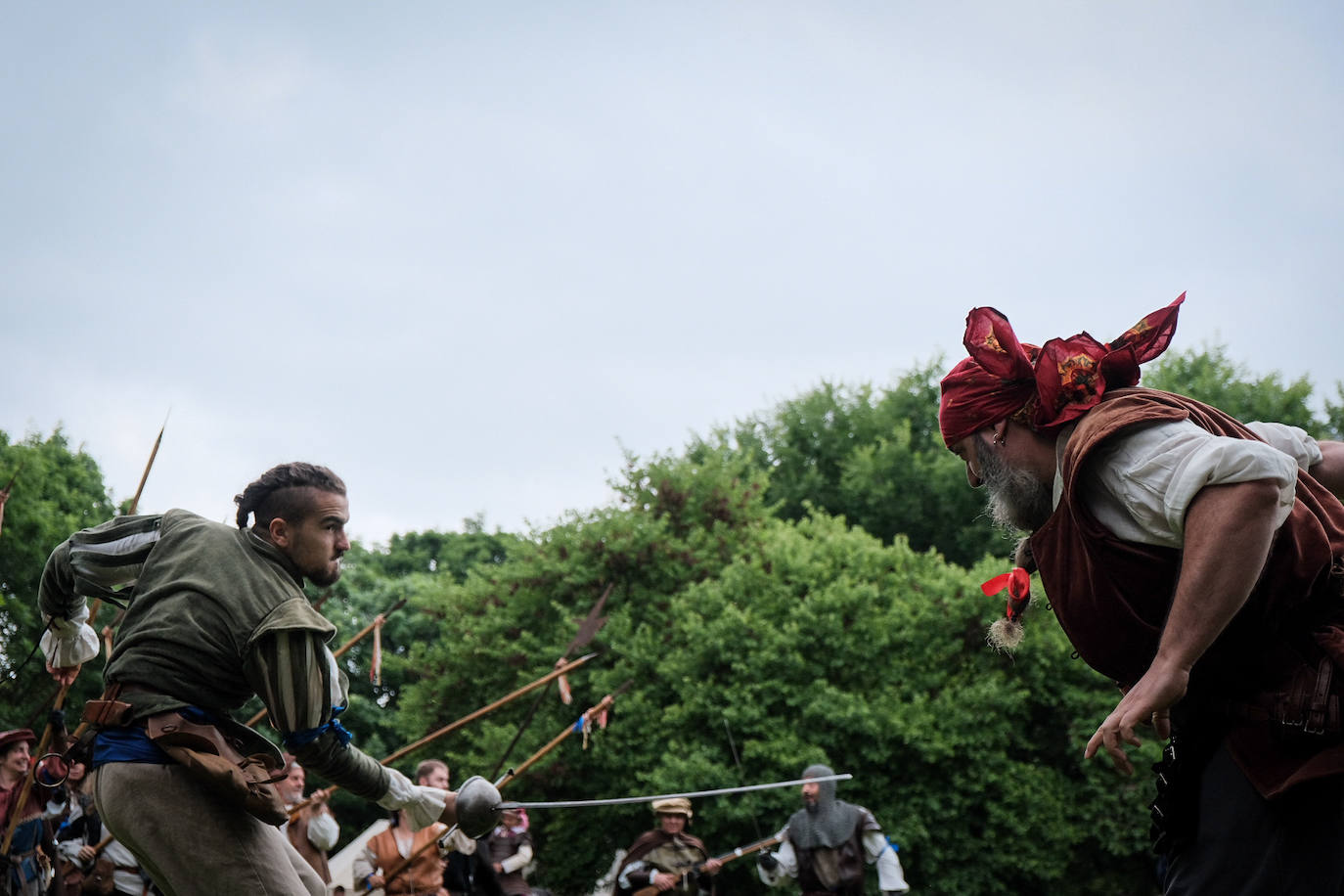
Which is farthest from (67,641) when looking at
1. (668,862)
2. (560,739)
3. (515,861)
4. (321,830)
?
(668,862)

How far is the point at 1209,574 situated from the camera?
1852 millimetres

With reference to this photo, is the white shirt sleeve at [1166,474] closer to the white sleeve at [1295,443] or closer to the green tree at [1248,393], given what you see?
the white sleeve at [1295,443]

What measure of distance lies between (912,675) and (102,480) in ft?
56.2

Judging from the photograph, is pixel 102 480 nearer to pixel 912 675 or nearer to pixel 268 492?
pixel 912 675

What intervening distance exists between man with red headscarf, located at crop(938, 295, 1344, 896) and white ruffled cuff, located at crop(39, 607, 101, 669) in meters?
2.70

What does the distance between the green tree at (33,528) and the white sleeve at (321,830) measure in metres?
10.9

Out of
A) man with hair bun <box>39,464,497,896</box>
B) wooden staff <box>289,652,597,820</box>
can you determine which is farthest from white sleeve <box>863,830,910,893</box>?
man with hair bun <box>39,464,497,896</box>

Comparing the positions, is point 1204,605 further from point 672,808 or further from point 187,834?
point 672,808

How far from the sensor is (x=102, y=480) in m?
23.9

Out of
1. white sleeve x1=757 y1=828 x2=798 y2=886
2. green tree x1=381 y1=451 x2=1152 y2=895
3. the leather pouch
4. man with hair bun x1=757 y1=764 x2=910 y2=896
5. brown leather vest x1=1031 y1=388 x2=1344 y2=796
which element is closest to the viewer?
brown leather vest x1=1031 y1=388 x2=1344 y2=796

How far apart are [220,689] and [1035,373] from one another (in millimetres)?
1975

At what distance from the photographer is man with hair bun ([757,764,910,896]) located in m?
9.82

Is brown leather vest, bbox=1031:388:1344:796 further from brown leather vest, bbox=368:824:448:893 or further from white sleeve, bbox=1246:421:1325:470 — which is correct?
brown leather vest, bbox=368:824:448:893

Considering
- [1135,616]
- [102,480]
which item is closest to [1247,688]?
[1135,616]
